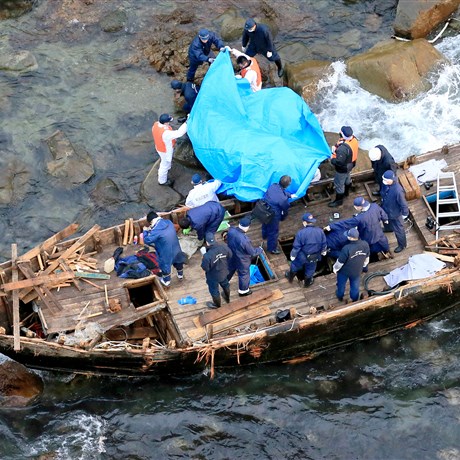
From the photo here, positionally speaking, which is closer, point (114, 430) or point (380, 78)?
point (114, 430)

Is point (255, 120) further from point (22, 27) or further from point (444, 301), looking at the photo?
point (22, 27)

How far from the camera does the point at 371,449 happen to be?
15500mm

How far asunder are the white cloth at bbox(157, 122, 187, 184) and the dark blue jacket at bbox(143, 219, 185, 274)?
12.0 feet

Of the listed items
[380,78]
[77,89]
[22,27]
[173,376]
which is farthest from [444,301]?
[22,27]

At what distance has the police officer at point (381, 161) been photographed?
54.9 feet

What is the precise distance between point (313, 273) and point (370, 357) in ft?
8.35

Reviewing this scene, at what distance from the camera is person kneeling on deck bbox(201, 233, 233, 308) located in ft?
48.6

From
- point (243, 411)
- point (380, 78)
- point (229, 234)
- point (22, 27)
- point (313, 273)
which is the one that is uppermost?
point (22, 27)

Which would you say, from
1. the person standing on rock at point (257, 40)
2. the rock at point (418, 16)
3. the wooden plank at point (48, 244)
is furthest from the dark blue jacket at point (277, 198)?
the rock at point (418, 16)

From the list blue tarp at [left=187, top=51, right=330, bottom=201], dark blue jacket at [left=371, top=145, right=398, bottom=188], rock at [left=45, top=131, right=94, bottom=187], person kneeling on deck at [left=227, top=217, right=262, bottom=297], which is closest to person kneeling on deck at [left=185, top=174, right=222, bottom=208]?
blue tarp at [left=187, top=51, right=330, bottom=201]

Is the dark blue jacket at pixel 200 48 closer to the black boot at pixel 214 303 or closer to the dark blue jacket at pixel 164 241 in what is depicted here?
the dark blue jacket at pixel 164 241

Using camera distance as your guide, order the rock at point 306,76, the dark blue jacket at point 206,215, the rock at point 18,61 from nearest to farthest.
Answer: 1. the dark blue jacket at point 206,215
2. the rock at point 306,76
3. the rock at point 18,61

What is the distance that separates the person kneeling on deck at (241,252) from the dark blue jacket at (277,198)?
92cm

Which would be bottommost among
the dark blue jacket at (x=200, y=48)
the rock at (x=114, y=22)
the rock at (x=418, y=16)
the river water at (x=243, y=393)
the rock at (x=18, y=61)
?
the river water at (x=243, y=393)
